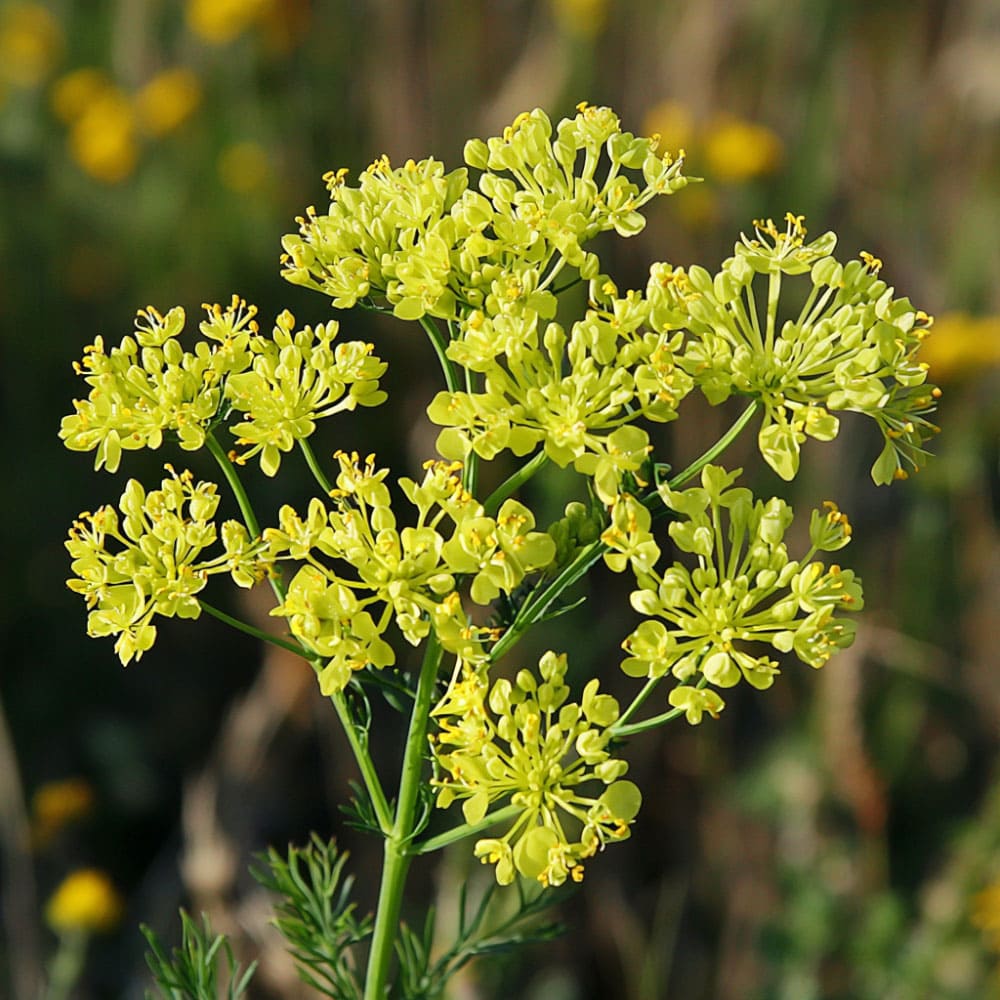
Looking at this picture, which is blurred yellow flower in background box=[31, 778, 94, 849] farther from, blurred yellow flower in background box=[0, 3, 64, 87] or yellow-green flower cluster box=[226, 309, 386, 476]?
blurred yellow flower in background box=[0, 3, 64, 87]

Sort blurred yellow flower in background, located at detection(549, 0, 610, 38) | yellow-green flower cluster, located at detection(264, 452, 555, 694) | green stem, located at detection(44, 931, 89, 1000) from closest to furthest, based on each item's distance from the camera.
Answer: yellow-green flower cluster, located at detection(264, 452, 555, 694), green stem, located at detection(44, 931, 89, 1000), blurred yellow flower in background, located at detection(549, 0, 610, 38)

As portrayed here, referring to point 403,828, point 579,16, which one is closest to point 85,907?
point 403,828

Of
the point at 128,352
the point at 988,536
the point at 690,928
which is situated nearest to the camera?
the point at 128,352

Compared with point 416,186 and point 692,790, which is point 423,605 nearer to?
point 416,186

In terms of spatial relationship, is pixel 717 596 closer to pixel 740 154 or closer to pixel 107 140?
pixel 740 154

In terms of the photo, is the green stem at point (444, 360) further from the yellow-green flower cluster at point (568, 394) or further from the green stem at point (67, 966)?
the green stem at point (67, 966)

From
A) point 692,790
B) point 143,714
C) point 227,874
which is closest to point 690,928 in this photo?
point 692,790

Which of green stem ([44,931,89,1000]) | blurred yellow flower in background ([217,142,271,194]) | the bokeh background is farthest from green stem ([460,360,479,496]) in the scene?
blurred yellow flower in background ([217,142,271,194])
